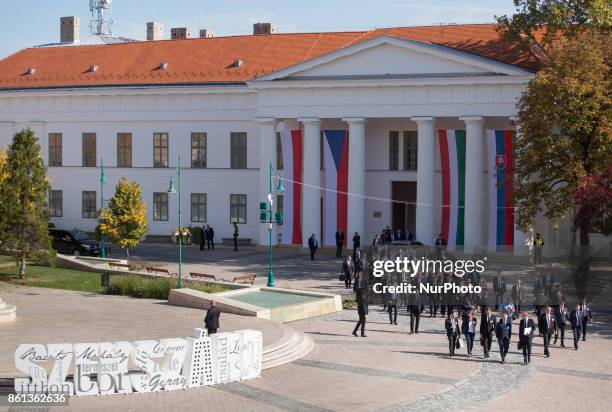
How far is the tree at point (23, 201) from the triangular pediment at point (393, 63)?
17868 mm

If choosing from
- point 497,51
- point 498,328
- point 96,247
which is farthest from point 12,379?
point 497,51

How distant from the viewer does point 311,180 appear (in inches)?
2256

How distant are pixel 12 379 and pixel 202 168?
41.3 meters

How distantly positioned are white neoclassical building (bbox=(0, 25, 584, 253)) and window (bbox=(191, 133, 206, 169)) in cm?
9

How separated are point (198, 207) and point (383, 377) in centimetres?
3973

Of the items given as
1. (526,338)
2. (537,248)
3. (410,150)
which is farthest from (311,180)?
(526,338)

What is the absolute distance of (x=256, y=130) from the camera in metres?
62.4

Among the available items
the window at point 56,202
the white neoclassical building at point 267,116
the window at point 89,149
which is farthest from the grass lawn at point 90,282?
the window at point 56,202

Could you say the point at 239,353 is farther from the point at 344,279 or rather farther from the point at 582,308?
the point at 344,279

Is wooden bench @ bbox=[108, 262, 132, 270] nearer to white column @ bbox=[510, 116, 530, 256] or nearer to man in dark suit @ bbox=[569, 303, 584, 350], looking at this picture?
white column @ bbox=[510, 116, 530, 256]

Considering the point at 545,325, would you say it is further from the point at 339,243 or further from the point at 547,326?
the point at 339,243

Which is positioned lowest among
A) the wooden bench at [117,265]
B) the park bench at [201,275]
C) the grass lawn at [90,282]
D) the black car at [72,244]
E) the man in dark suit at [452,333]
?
the man in dark suit at [452,333]

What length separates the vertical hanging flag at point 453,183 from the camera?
5397cm

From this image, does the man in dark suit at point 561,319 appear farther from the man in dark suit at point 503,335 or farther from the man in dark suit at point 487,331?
the man in dark suit at point 503,335
